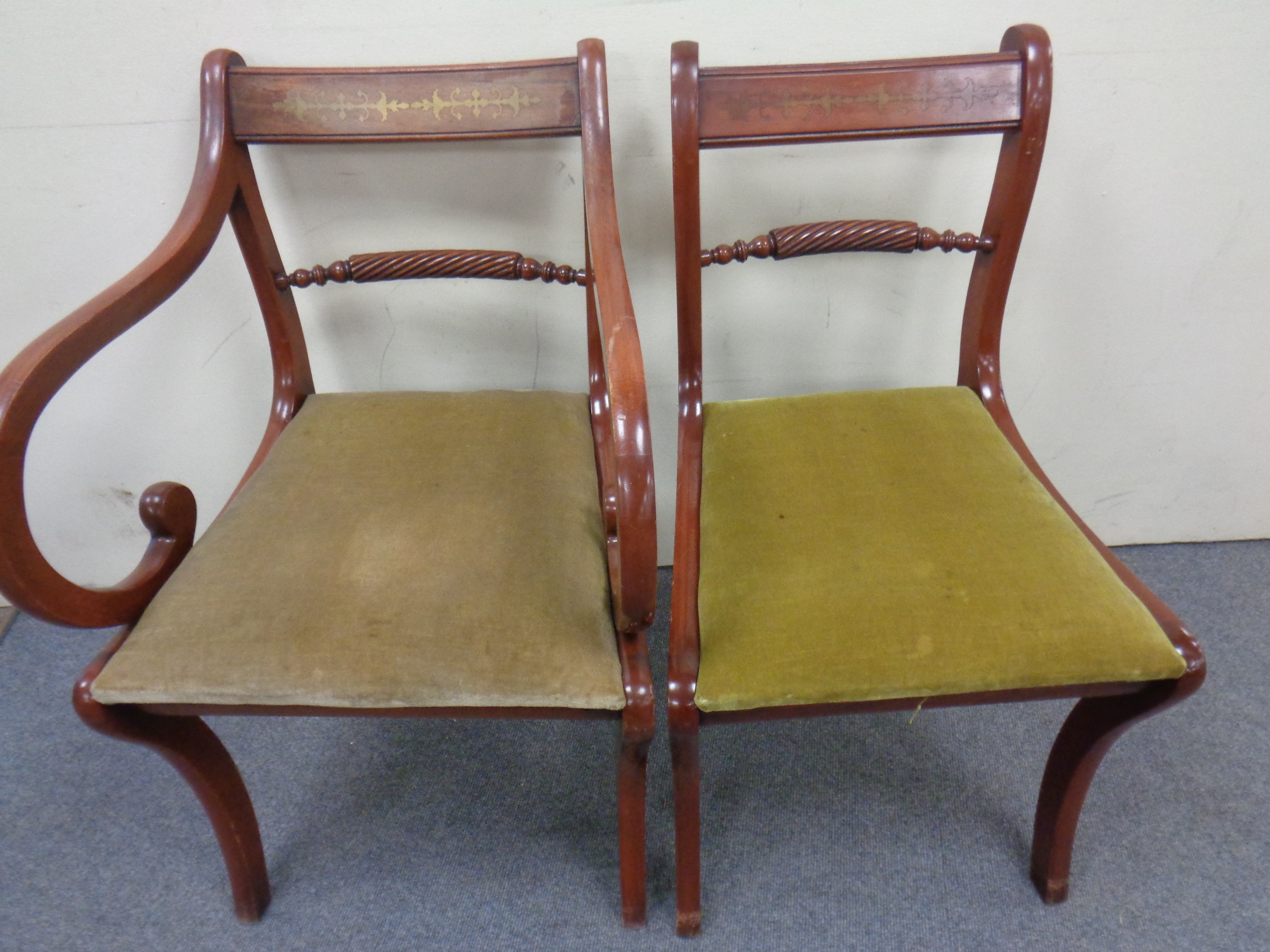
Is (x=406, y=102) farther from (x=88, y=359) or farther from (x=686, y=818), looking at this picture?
(x=686, y=818)

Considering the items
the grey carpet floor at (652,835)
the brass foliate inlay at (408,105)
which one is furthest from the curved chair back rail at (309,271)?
the grey carpet floor at (652,835)

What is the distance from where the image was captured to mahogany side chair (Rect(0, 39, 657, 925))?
73cm

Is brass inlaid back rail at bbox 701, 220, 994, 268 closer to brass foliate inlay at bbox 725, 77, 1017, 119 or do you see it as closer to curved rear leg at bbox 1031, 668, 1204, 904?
brass foliate inlay at bbox 725, 77, 1017, 119

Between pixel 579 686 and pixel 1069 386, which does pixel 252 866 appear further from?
pixel 1069 386

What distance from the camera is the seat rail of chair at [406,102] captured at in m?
0.94

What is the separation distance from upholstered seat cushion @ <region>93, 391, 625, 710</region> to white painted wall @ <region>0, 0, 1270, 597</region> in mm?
292

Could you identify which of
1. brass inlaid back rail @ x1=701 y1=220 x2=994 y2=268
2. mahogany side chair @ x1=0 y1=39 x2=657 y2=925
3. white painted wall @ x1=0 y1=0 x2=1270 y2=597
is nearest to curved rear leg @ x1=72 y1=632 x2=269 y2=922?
mahogany side chair @ x1=0 y1=39 x2=657 y2=925

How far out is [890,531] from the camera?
85 centimetres

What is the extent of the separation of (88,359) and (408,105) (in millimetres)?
424

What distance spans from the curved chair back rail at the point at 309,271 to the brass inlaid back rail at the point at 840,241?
172 millimetres

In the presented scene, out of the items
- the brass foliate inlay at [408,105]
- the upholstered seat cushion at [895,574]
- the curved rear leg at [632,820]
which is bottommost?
the curved rear leg at [632,820]

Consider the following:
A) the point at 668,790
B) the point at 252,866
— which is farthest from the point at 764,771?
the point at 252,866

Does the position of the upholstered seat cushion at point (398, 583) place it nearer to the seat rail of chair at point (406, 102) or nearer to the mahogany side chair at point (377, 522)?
the mahogany side chair at point (377, 522)

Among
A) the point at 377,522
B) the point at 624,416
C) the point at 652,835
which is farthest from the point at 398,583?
the point at 652,835
